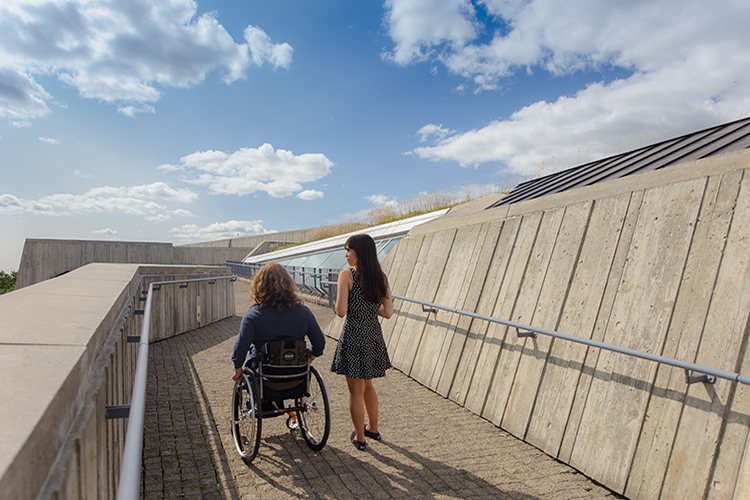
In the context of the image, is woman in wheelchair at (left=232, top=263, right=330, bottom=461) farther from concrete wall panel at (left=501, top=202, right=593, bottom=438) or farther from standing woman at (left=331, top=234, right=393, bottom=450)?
concrete wall panel at (left=501, top=202, right=593, bottom=438)

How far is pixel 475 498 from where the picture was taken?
3.54 metres

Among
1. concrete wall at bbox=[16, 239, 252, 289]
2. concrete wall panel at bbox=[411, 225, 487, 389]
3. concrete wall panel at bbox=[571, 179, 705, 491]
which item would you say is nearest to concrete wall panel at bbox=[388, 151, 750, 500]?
concrete wall panel at bbox=[571, 179, 705, 491]

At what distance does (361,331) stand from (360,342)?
10 cm

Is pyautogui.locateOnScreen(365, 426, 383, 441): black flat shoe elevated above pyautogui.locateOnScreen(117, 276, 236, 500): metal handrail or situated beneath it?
situated beneath


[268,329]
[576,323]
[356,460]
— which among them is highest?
[576,323]

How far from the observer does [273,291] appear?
408 cm

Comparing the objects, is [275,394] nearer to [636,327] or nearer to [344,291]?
[344,291]

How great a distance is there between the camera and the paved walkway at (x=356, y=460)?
3.64m

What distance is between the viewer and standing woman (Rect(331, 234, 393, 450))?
4.36m

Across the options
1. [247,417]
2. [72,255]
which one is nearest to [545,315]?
[247,417]

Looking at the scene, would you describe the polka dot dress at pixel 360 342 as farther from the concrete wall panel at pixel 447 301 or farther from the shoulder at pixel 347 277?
the concrete wall panel at pixel 447 301

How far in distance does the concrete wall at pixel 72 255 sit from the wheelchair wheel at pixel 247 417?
2760cm

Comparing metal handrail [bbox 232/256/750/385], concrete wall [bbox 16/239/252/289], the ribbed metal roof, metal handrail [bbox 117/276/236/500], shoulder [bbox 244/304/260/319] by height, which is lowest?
concrete wall [bbox 16/239/252/289]

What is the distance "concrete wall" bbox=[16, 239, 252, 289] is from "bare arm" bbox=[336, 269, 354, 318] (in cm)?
2814
